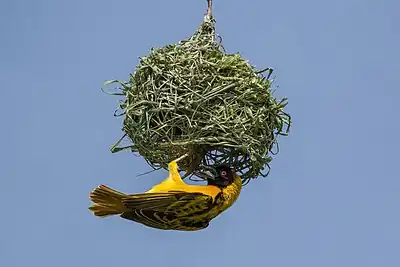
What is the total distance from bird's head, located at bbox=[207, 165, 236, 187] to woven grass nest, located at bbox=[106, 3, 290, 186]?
0.06 m

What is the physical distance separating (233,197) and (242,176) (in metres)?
0.21

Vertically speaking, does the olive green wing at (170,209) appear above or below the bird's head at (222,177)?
below

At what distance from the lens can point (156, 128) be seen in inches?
174

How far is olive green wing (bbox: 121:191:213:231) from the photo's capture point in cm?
411

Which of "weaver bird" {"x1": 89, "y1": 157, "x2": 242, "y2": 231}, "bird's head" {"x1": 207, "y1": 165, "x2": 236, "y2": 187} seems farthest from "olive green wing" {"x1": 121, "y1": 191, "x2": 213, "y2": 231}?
"bird's head" {"x1": 207, "y1": 165, "x2": 236, "y2": 187}

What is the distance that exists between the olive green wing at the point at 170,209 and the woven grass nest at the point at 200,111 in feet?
0.85

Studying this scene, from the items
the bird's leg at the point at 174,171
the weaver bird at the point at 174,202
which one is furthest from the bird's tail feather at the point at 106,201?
the bird's leg at the point at 174,171

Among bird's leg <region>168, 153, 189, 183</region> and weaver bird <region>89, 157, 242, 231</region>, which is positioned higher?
bird's leg <region>168, 153, 189, 183</region>

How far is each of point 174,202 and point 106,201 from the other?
0.80 ft

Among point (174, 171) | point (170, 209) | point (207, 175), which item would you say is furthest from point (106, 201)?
point (207, 175)

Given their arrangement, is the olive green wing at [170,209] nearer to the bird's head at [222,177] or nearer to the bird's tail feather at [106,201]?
the bird's tail feather at [106,201]

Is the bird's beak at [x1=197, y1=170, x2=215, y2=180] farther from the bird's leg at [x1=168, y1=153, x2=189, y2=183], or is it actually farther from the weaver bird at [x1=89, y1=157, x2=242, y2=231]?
the bird's leg at [x1=168, y1=153, x2=189, y2=183]

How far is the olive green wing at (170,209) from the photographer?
4.11m

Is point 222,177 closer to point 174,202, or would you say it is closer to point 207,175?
point 207,175
